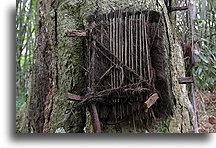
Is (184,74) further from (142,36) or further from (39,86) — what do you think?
(39,86)

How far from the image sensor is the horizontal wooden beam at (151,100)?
36.3 inches

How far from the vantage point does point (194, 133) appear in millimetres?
1046

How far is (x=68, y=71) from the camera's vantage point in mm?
1136

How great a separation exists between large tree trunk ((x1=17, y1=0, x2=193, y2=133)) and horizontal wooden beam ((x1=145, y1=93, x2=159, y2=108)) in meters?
0.15

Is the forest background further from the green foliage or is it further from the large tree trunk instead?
the green foliage

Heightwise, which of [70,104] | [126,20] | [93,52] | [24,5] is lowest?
[70,104]

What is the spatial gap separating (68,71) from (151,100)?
0.40m

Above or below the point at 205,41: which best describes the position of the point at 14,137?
below

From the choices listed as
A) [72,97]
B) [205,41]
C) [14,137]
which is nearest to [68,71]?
[72,97]

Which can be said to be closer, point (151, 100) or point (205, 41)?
point (151, 100)

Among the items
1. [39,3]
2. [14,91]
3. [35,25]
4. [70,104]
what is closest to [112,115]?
[70,104]

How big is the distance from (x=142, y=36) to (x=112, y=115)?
1.07 ft

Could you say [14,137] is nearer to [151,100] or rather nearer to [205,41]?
[151,100]

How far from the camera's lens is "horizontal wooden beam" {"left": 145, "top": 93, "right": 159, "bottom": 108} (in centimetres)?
92
